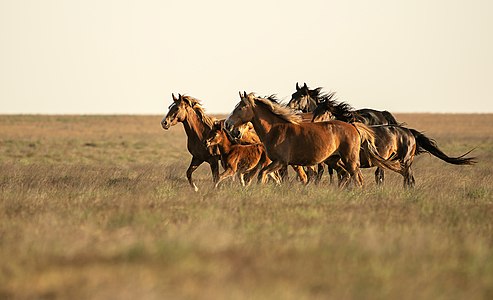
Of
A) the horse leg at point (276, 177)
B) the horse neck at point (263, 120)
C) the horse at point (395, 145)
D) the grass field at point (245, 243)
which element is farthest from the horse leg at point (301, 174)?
the horse neck at point (263, 120)

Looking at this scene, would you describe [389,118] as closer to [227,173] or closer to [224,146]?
[224,146]

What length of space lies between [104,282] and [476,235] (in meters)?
3.90

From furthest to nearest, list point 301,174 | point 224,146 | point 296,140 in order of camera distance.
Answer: point 301,174
point 224,146
point 296,140

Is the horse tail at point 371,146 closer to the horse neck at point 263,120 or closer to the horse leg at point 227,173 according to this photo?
the horse neck at point 263,120

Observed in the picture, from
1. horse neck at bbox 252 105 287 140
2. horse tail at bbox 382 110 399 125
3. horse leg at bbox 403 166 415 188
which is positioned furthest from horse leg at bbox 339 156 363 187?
horse tail at bbox 382 110 399 125

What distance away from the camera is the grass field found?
5742mm

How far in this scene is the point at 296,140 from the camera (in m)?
12.8

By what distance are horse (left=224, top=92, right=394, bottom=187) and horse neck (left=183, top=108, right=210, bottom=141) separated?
156cm

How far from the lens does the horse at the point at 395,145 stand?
46.7 ft

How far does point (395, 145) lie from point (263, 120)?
286cm

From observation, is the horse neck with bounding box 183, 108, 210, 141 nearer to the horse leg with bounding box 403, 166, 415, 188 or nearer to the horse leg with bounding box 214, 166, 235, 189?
the horse leg with bounding box 214, 166, 235, 189

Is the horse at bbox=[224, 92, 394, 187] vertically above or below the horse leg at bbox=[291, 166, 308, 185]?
above

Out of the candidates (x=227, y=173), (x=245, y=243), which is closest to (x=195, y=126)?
(x=227, y=173)

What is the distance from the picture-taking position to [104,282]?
573 centimetres
